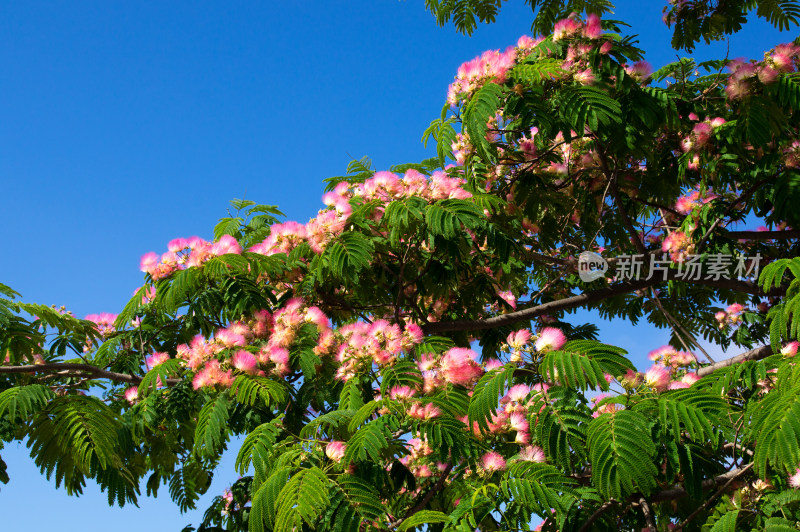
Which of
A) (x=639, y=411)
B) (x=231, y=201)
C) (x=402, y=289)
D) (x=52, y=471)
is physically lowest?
(x=639, y=411)

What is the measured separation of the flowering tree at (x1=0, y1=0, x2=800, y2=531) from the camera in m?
3.43

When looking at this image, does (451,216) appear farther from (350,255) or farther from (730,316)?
(730,316)

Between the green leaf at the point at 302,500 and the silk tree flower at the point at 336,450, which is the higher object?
the silk tree flower at the point at 336,450

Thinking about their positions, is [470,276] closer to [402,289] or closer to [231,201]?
[402,289]

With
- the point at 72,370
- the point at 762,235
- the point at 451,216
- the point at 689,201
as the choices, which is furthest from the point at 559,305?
the point at 72,370

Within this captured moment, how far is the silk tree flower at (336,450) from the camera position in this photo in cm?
368

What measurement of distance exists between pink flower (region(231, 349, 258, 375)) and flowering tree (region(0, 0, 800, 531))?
0.03m

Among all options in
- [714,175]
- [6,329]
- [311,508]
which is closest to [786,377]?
[311,508]

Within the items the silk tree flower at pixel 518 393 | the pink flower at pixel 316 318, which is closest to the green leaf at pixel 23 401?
the pink flower at pixel 316 318

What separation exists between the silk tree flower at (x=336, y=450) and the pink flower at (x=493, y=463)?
731 mm

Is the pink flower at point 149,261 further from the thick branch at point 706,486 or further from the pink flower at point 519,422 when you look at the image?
the thick branch at point 706,486

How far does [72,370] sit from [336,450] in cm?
Answer: 257

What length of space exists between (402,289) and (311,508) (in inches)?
104

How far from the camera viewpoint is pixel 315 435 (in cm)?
389
